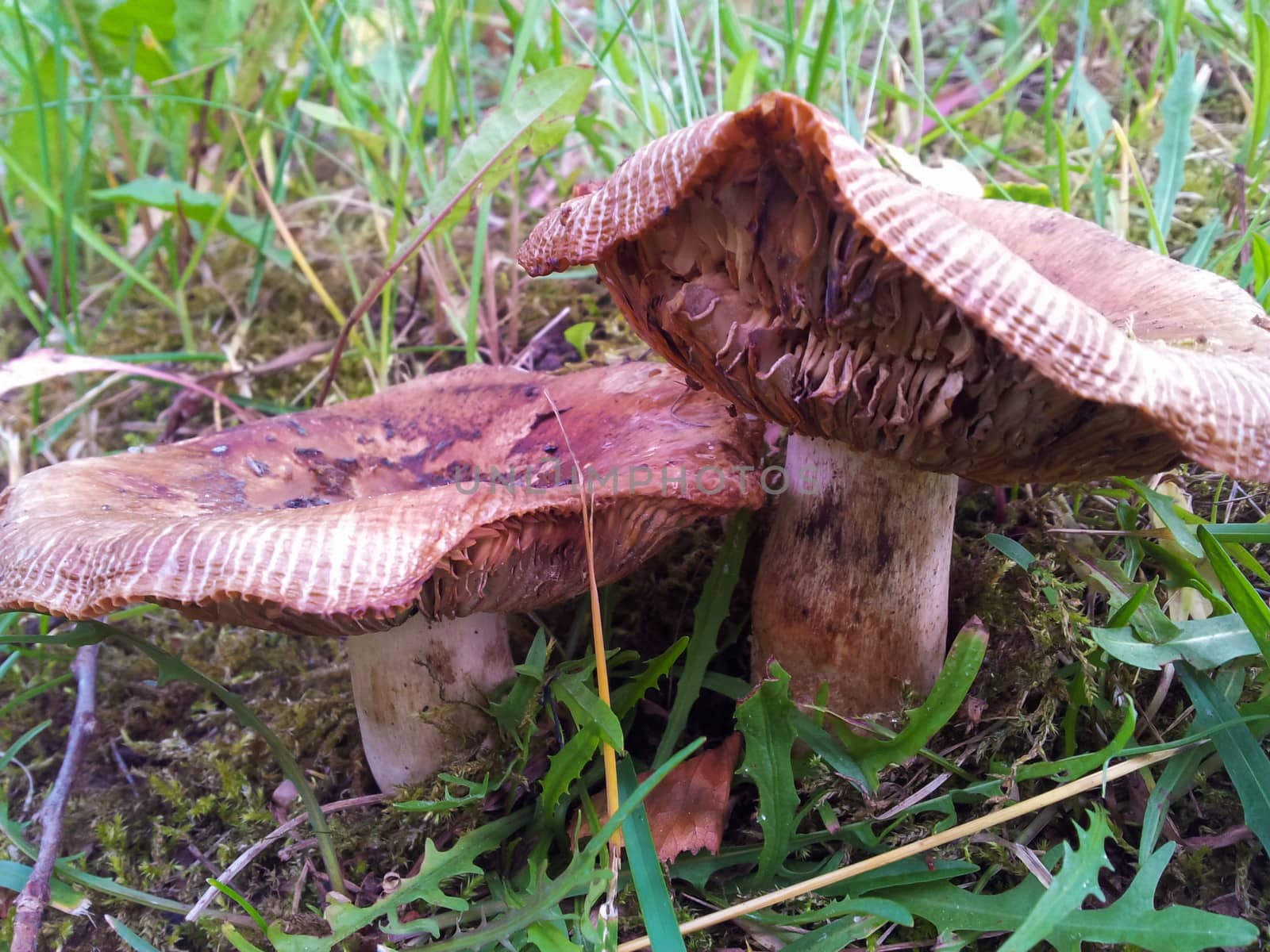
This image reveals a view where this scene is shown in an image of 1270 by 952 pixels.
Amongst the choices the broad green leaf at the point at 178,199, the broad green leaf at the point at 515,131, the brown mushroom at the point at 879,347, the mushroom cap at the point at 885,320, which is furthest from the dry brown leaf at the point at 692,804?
the broad green leaf at the point at 178,199

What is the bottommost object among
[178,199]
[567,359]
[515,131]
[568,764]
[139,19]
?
[568,764]

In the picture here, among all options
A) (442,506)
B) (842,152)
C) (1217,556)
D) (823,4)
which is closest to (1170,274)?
(1217,556)

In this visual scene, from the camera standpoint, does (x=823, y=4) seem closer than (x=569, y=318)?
No

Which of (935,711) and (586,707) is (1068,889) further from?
(586,707)

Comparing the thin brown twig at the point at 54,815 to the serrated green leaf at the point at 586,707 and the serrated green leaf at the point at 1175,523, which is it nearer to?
the serrated green leaf at the point at 586,707

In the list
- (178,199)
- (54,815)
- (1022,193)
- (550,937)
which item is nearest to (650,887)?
(550,937)

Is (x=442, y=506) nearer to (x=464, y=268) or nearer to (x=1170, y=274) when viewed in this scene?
(x=1170, y=274)

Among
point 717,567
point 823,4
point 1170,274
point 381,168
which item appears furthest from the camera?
point 823,4
